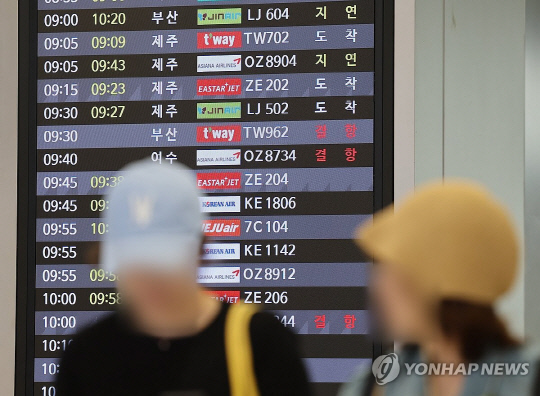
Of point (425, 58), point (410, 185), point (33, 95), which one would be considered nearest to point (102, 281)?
point (33, 95)

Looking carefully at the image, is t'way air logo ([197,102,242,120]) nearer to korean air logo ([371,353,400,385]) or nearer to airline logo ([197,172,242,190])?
airline logo ([197,172,242,190])

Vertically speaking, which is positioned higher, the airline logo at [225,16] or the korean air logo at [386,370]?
the airline logo at [225,16]

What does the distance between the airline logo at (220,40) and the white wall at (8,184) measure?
0.67 meters

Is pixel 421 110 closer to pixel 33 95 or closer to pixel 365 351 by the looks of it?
pixel 365 351

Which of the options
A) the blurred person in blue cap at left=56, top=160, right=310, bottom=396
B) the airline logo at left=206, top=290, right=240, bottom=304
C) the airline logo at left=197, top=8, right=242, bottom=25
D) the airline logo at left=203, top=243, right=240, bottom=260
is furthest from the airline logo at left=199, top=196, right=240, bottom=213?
the blurred person in blue cap at left=56, top=160, right=310, bottom=396

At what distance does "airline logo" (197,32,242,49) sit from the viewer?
8.79 ft

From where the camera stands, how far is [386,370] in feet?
3.81

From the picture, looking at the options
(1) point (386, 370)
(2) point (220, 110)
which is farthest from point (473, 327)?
(2) point (220, 110)

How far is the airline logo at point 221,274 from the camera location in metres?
2.62

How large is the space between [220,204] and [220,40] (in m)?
0.56

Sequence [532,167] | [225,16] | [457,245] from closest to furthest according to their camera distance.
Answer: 1. [457,245]
2. [532,167]
3. [225,16]

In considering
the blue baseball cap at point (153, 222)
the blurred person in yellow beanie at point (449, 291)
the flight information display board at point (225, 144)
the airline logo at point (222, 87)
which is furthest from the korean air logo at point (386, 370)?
the airline logo at point (222, 87)

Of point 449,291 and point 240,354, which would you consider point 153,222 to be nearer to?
point 240,354

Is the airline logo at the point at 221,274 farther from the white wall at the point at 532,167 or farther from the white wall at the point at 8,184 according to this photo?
the white wall at the point at 532,167
